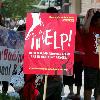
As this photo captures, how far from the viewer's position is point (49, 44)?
657 centimetres

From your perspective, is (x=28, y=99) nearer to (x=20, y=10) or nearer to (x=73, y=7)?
(x=73, y=7)

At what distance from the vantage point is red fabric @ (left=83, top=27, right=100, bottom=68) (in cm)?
791

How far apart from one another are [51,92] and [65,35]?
1447 millimetres

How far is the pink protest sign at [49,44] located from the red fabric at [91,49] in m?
1.30

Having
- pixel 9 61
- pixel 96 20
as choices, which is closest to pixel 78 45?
pixel 96 20

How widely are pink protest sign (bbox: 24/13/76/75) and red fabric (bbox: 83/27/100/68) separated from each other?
4.27 feet

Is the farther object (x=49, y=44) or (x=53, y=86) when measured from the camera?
(x=53, y=86)

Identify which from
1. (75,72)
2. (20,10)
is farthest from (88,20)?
(20,10)

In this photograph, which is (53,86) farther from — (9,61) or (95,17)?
(95,17)

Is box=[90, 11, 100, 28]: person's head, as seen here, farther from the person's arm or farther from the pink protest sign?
the pink protest sign

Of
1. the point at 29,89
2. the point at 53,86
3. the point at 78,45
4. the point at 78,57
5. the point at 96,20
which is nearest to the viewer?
the point at 29,89

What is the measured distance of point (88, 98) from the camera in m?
Result: 8.23

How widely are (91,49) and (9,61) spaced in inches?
52.8

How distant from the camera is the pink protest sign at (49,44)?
652 centimetres
